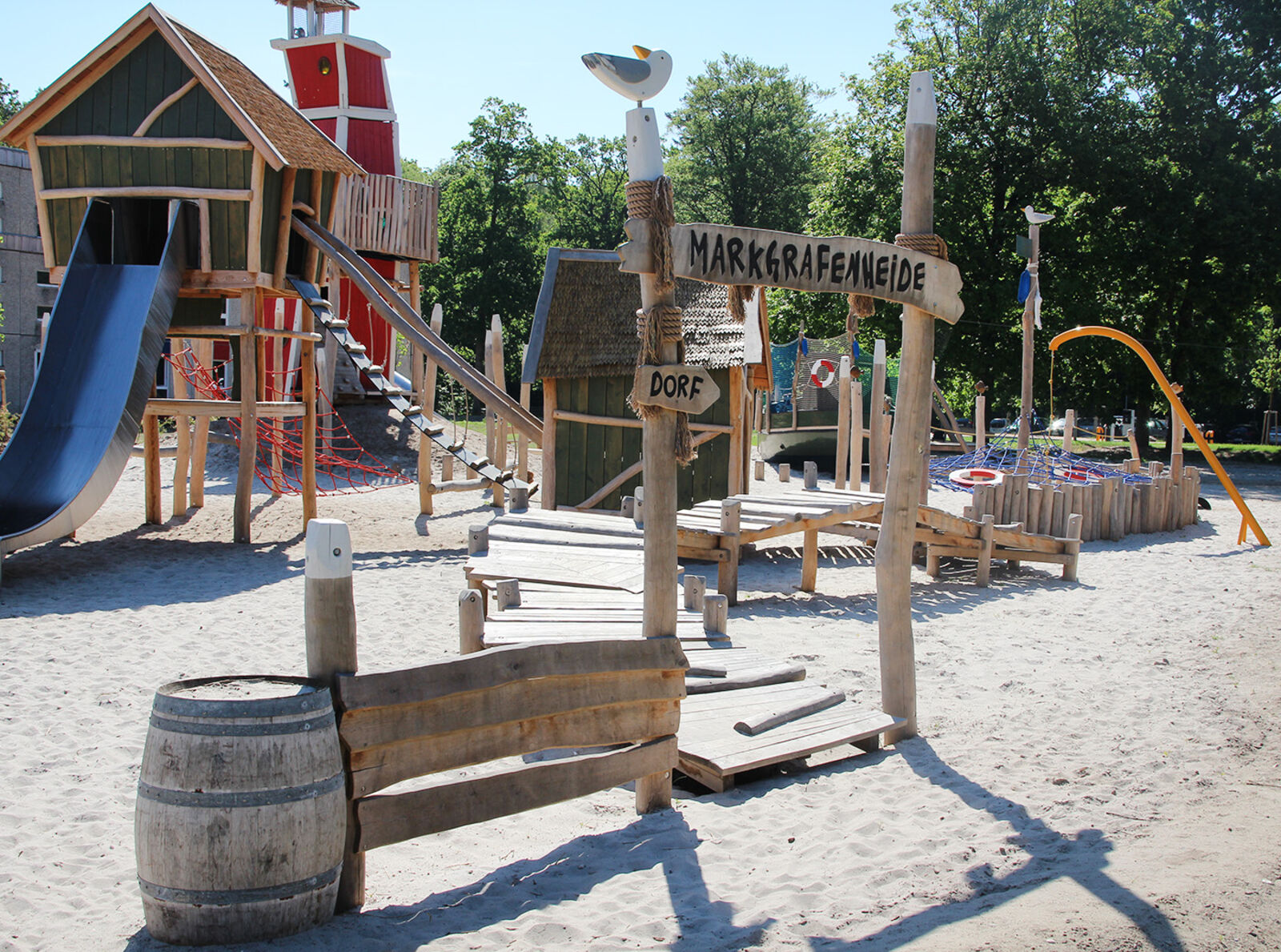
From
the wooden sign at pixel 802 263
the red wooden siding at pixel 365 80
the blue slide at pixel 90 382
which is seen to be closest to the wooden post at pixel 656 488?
the wooden sign at pixel 802 263

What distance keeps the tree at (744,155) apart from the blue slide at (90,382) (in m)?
30.7

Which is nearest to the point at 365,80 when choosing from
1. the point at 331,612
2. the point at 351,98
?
the point at 351,98

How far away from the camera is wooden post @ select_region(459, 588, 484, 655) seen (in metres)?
5.70

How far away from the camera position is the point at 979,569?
11164 millimetres

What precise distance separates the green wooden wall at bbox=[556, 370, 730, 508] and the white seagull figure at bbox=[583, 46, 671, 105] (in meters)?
8.23

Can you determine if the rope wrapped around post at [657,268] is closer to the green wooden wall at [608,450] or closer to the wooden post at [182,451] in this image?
the green wooden wall at [608,450]

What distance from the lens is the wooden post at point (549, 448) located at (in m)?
13.1

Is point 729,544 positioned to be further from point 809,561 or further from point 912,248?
point 912,248

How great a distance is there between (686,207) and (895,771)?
37862 mm

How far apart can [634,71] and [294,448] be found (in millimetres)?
13560

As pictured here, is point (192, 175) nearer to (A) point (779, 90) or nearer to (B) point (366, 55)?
(B) point (366, 55)

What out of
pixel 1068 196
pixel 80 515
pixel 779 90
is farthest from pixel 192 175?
pixel 779 90

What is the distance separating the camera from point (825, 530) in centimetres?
1141

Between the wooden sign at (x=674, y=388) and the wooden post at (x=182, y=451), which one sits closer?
the wooden sign at (x=674, y=388)
